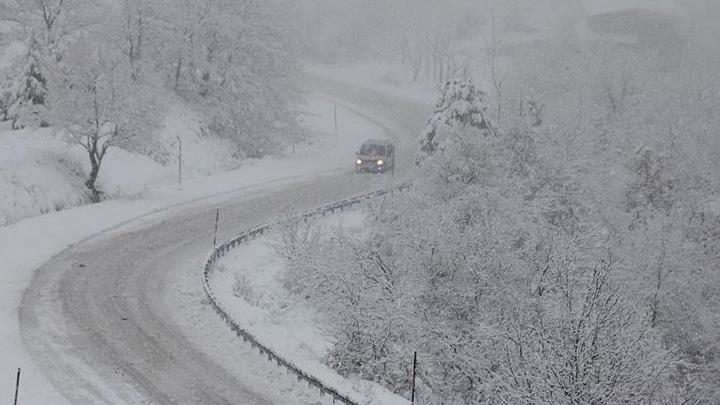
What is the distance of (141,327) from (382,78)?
72.8 metres

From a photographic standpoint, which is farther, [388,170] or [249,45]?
[249,45]

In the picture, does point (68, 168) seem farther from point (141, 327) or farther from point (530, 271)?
point (530, 271)

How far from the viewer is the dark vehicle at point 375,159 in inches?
1747

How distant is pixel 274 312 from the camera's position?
69.7 feet

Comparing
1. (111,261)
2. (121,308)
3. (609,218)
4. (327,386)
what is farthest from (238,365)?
(609,218)

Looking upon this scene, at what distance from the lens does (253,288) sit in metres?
23.6

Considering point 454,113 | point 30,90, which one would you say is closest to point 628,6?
point 454,113

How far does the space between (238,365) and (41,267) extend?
9.28 m

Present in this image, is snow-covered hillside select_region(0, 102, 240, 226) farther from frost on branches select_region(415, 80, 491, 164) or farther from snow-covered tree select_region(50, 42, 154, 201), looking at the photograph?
frost on branches select_region(415, 80, 491, 164)

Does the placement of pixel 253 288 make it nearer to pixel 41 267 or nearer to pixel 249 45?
pixel 41 267

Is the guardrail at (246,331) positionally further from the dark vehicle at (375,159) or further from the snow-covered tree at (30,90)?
the snow-covered tree at (30,90)

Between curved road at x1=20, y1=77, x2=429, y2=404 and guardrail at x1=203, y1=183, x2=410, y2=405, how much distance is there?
9.6 inches

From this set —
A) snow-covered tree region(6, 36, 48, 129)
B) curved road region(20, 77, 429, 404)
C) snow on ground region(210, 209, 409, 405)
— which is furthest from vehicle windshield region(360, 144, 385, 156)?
snow-covered tree region(6, 36, 48, 129)

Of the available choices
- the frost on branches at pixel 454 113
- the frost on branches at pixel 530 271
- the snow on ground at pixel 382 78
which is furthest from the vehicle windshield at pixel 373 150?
the snow on ground at pixel 382 78
